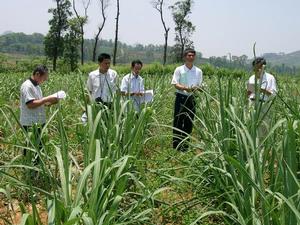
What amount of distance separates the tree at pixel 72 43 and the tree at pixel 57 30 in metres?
0.47

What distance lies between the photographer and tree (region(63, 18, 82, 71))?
38094 mm

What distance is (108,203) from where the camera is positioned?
2.54 meters

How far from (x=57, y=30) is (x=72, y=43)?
1.76 metres

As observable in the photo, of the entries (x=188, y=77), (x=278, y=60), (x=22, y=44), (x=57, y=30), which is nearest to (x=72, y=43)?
(x=57, y=30)

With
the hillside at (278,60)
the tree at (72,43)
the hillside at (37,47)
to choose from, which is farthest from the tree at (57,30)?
the hillside at (37,47)

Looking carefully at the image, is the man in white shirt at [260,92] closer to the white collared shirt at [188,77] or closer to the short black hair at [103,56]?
the white collared shirt at [188,77]

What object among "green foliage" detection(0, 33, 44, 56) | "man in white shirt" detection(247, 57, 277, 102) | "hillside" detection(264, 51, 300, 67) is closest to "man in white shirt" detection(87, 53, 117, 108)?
"man in white shirt" detection(247, 57, 277, 102)

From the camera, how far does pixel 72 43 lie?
3853 centimetres

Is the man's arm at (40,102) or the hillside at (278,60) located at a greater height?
the hillside at (278,60)

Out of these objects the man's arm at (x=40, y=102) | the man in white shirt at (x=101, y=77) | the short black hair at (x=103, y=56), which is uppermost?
the short black hair at (x=103, y=56)

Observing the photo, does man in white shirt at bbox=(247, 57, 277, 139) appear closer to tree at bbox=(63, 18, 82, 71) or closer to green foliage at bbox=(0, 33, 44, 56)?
tree at bbox=(63, 18, 82, 71)

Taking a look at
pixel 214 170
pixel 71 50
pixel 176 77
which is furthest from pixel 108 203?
pixel 71 50

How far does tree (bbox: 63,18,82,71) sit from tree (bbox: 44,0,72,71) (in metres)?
Answer: 0.47

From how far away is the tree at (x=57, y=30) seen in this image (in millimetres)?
38156
